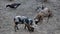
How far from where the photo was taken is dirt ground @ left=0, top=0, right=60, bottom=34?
26.9 ft

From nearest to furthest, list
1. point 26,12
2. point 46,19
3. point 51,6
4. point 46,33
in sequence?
point 46,33
point 46,19
point 26,12
point 51,6

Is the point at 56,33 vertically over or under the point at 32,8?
under

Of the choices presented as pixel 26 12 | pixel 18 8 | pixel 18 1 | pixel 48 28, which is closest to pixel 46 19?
pixel 48 28

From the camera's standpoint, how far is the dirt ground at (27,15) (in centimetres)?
820

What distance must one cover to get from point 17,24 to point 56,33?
1.59 meters

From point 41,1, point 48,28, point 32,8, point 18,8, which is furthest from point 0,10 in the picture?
point 48,28

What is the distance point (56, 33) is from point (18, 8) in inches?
149

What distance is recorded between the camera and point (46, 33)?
793cm

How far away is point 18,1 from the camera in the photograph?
12320 mm

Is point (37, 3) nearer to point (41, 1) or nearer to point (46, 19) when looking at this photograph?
point (41, 1)

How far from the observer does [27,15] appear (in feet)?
33.0

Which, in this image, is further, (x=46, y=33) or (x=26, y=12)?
(x=26, y=12)

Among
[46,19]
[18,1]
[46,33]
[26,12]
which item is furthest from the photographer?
[18,1]

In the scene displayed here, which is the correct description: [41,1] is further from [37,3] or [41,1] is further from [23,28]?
[23,28]
